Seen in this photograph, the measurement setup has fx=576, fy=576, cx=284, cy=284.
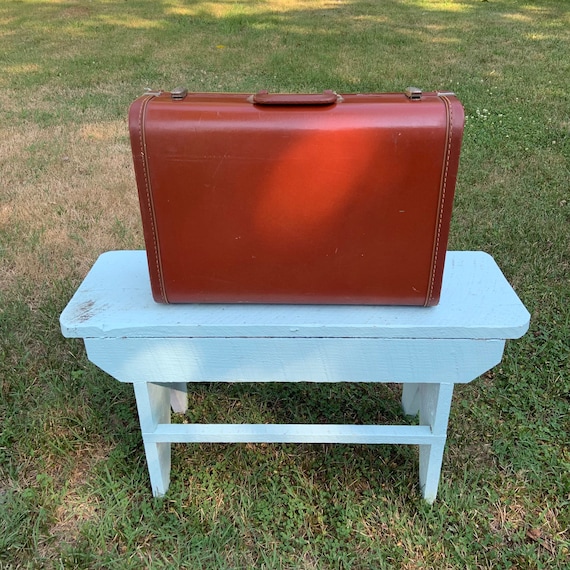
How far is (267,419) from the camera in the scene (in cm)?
235

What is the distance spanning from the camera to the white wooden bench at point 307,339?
1609 millimetres

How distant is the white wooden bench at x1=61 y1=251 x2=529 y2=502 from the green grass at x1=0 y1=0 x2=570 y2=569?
33cm

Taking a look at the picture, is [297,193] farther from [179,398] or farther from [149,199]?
[179,398]

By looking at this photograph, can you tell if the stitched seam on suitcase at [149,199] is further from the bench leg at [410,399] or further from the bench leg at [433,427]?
the bench leg at [410,399]

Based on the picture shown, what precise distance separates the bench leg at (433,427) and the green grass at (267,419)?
0.07 meters

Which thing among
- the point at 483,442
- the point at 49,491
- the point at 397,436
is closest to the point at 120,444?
the point at 49,491

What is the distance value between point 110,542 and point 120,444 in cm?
40

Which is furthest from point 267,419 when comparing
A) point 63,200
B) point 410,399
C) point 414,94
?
point 63,200

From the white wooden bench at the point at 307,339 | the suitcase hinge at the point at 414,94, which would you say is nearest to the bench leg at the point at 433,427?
the white wooden bench at the point at 307,339

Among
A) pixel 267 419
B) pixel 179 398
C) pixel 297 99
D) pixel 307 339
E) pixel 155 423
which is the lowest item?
pixel 267 419

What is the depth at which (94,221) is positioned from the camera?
145 inches

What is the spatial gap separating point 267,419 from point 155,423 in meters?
0.58

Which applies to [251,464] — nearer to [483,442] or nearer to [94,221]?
[483,442]

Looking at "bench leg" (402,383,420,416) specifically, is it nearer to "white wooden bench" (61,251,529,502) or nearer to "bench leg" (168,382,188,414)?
"white wooden bench" (61,251,529,502)
